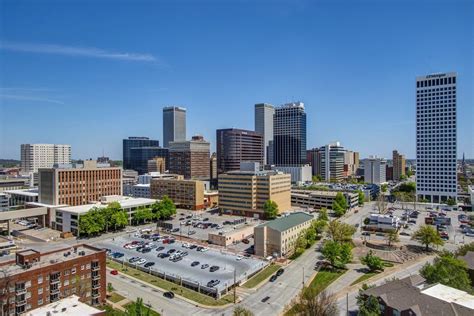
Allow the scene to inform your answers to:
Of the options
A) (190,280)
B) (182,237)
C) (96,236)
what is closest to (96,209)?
(96,236)

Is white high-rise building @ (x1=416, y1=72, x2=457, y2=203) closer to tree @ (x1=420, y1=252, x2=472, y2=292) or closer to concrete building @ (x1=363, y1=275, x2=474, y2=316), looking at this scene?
tree @ (x1=420, y1=252, x2=472, y2=292)

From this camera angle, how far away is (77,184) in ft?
347

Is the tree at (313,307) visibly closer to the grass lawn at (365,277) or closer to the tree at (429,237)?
the grass lawn at (365,277)

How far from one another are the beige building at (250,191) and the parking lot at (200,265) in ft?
127

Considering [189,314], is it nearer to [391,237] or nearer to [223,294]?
[223,294]

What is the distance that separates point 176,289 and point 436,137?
13124 centimetres

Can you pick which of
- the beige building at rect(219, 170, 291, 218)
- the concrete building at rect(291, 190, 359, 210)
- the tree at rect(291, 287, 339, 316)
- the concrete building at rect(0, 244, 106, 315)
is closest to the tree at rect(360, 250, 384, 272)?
the tree at rect(291, 287, 339, 316)

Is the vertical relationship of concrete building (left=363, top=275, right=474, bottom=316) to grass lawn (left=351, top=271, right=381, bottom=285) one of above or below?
above

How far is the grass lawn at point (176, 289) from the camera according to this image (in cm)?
4672

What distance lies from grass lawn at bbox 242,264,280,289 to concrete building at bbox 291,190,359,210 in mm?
69649

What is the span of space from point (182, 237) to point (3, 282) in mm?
47685

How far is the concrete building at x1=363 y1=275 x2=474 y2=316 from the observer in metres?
34.2

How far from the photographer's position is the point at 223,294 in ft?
161

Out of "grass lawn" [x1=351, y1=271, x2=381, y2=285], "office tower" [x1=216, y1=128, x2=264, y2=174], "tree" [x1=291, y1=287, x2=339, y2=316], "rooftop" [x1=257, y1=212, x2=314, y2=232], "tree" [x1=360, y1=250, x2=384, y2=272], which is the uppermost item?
"office tower" [x1=216, y1=128, x2=264, y2=174]
